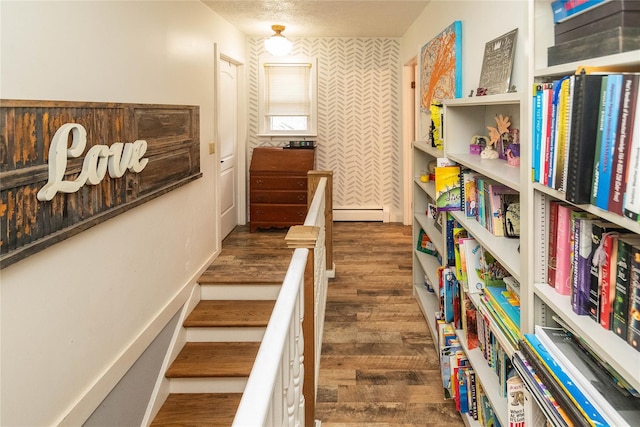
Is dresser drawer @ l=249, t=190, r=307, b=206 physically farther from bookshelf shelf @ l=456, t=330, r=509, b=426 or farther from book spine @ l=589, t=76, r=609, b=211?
book spine @ l=589, t=76, r=609, b=211

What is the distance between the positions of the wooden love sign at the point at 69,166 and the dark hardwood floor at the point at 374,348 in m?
1.44

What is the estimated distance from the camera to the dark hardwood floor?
2316 millimetres

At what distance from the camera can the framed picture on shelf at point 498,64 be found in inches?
89.1

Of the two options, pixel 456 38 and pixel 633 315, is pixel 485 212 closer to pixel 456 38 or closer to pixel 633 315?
pixel 633 315

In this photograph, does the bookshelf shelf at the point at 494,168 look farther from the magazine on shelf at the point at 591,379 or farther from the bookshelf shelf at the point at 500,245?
the magazine on shelf at the point at 591,379

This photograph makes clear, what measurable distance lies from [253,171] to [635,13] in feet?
14.4

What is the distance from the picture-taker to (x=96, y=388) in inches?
85.6

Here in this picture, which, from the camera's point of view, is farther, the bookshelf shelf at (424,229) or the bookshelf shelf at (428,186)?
the bookshelf shelf at (424,229)

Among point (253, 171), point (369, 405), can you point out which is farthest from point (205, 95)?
point (369, 405)

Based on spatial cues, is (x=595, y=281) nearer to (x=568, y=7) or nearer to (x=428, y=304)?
(x=568, y=7)

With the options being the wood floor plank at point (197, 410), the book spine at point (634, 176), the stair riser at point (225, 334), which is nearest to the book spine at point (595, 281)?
the book spine at point (634, 176)

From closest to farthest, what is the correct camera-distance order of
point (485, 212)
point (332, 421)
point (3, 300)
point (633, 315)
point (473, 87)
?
point (633, 315), point (3, 300), point (485, 212), point (332, 421), point (473, 87)

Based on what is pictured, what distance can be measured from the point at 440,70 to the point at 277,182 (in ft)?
7.41

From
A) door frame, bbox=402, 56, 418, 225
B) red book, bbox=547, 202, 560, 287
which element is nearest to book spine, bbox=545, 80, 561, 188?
red book, bbox=547, 202, 560, 287
